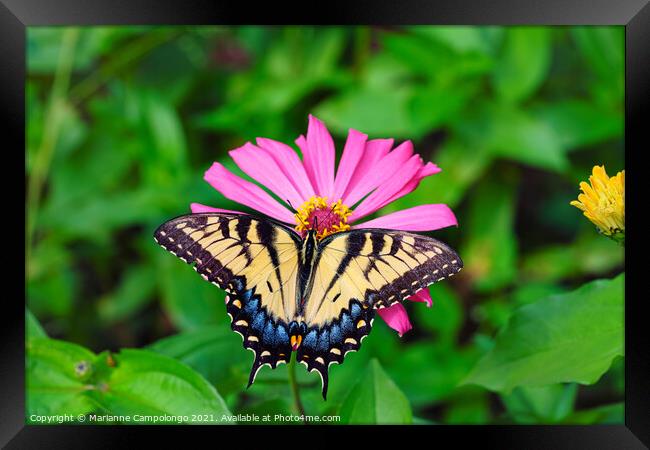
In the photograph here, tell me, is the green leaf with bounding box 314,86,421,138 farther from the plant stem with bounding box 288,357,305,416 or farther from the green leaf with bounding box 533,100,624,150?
the plant stem with bounding box 288,357,305,416

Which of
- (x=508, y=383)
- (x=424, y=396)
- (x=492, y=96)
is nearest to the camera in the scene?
(x=508, y=383)

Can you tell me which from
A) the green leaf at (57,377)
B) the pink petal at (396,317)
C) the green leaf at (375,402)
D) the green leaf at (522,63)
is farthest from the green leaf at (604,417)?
the green leaf at (57,377)

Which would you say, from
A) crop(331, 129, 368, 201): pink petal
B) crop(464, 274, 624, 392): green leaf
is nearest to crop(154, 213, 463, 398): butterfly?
crop(331, 129, 368, 201): pink petal

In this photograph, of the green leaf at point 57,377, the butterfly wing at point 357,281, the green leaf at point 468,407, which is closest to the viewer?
the butterfly wing at point 357,281

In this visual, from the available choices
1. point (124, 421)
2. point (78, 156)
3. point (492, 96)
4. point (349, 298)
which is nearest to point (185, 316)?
point (124, 421)

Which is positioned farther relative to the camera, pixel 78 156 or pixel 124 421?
pixel 78 156

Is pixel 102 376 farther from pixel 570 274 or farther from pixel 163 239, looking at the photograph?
pixel 570 274
